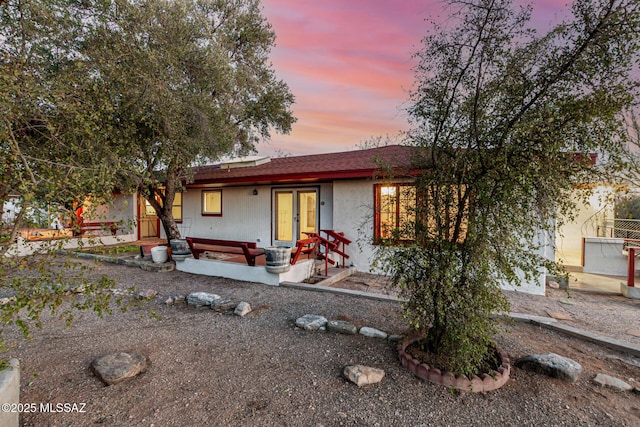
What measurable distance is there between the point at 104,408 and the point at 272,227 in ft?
22.8

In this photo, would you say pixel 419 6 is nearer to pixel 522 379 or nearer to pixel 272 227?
pixel 522 379

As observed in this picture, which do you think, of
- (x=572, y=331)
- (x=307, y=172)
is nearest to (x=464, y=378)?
(x=572, y=331)

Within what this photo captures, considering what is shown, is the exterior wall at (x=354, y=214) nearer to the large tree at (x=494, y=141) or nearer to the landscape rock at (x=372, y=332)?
the landscape rock at (x=372, y=332)

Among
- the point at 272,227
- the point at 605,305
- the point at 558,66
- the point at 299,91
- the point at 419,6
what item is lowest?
the point at 605,305

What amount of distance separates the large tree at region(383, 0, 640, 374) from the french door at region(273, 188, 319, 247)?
5752 millimetres

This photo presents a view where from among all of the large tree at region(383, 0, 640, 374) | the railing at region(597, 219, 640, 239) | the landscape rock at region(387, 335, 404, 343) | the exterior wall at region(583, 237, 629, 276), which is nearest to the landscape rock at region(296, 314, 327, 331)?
the landscape rock at region(387, 335, 404, 343)

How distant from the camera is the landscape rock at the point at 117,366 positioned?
2.72 m

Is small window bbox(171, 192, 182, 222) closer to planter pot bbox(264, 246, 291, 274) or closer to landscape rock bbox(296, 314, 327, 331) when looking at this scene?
planter pot bbox(264, 246, 291, 274)

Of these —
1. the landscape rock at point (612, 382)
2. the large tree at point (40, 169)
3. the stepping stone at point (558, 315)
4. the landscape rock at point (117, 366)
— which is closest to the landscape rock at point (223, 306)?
the landscape rock at point (117, 366)

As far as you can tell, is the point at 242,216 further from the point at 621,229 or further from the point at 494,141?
the point at 621,229

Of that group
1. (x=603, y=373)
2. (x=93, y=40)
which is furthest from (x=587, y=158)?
(x=93, y=40)

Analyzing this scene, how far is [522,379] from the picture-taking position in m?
2.77

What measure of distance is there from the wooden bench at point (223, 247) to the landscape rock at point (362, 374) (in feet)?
12.9

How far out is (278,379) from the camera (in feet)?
9.12
